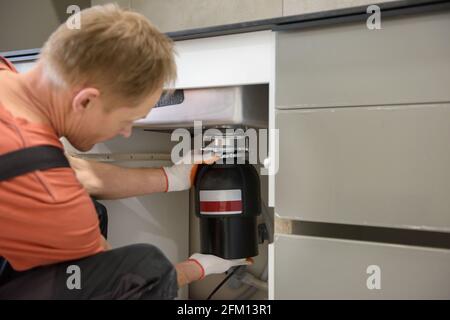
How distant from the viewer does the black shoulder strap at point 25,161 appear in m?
0.51

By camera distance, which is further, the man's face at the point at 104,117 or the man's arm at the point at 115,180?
the man's arm at the point at 115,180

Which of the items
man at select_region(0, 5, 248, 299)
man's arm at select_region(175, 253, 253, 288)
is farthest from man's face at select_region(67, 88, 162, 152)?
man's arm at select_region(175, 253, 253, 288)

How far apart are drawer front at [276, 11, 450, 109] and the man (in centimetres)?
25

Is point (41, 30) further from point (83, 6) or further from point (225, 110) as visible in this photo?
point (225, 110)

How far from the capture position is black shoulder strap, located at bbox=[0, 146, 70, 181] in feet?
1.67

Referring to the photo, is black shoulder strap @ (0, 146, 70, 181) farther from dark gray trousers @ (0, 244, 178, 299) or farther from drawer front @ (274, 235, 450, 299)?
drawer front @ (274, 235, 450, 299)

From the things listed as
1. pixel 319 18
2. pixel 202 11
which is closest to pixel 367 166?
pixel 319 18

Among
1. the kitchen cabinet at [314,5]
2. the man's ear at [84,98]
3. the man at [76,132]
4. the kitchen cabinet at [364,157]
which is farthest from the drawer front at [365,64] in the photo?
the kitchen cabinet at [314,5]

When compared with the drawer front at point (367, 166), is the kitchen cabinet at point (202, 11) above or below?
above

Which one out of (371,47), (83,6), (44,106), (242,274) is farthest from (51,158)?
(83,6)

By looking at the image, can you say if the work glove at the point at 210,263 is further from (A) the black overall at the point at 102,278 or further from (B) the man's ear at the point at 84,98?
(B) the man's ear at the point at 84,98

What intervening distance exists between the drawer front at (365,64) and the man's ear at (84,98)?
0.36 meters

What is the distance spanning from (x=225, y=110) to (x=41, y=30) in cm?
98
